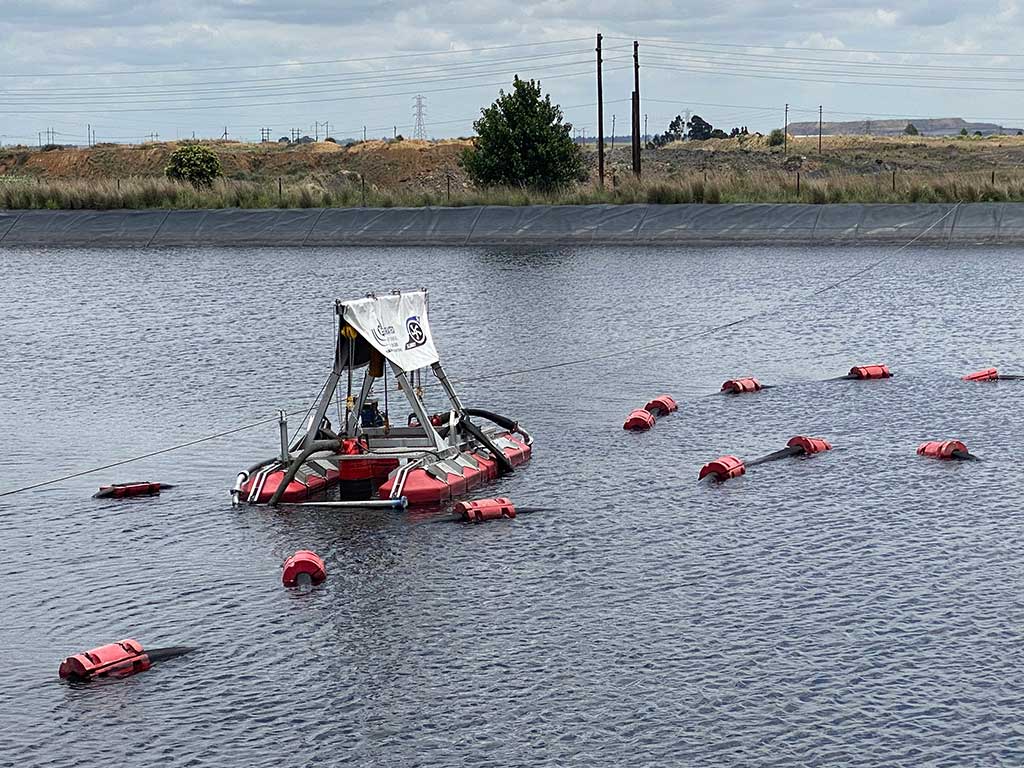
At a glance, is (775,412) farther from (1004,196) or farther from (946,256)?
(1004,196)

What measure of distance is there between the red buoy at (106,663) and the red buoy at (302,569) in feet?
7.79

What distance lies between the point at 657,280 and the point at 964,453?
22.8 m

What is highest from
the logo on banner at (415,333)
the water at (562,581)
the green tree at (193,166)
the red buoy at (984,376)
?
the green tree at (193,166)

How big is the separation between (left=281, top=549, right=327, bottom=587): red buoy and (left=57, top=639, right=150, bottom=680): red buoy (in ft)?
7.79

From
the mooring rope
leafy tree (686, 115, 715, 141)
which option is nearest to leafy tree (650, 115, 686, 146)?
leafy tree (686, 115, 715, 141)

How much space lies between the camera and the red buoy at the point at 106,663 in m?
12.6

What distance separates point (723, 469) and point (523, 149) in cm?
4922

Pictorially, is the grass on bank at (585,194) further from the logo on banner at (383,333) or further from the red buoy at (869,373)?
the logo on banner at (383,333)

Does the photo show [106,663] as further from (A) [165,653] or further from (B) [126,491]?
(B) [126,491]

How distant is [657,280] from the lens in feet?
140

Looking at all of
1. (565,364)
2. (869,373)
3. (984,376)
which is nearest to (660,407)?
(869,373)

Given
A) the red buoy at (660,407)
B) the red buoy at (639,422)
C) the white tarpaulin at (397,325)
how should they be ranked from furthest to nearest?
1. the red buoy at (660,407)
2. the red buoy at (639,422)
3. the white tarpaulin at (397,325)

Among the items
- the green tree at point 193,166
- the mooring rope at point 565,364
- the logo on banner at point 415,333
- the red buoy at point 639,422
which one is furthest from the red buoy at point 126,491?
the green tree at point 193,166

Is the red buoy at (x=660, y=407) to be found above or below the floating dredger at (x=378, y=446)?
below
